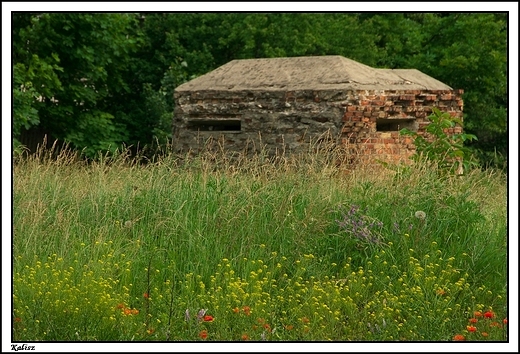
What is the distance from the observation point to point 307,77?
13.0 meters

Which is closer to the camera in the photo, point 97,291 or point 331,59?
point 97,291

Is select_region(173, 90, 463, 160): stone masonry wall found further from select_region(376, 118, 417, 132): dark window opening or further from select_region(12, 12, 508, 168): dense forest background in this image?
select_region(12, 12, 508, 168): dense forest background

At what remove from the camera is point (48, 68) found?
1568cm

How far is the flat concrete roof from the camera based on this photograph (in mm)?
12617

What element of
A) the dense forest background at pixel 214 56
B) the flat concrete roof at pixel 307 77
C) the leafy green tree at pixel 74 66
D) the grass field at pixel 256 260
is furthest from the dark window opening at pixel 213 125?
the grass field at pixel 256 260

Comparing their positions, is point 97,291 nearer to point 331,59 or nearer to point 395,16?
point 331,59

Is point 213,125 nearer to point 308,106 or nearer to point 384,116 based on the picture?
point 308,106

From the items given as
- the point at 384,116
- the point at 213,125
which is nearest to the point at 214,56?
the point at 213,125

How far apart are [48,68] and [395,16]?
348 inches

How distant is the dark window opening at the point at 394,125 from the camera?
12.8 metres

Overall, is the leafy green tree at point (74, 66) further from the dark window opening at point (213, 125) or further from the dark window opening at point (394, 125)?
the dark window opening at point (394, 125)

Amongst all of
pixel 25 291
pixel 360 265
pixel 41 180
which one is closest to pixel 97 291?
pixel 25 291

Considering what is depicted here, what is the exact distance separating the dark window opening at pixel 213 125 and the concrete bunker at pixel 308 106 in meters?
0.02

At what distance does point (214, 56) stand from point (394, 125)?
25.9ft
